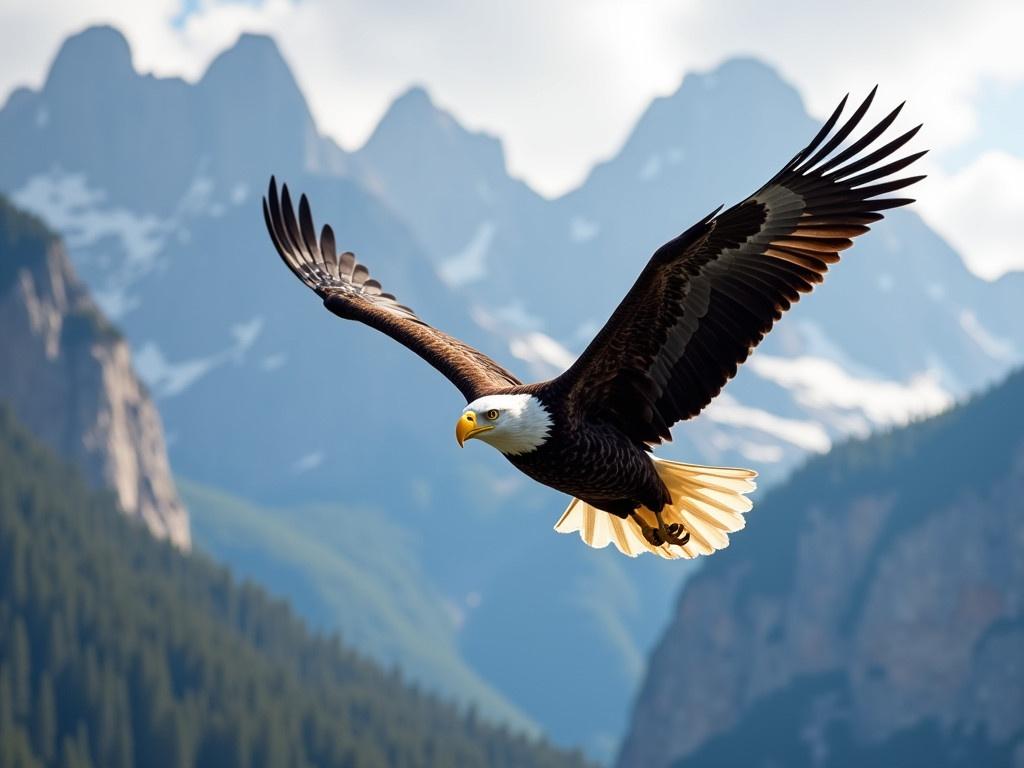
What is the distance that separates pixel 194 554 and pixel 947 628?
8027cm

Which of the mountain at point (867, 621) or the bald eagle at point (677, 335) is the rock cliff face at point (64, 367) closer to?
the mountain at point (867, 621)


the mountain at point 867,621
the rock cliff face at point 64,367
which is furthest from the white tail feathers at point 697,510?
the rock cliff face at point 64,367

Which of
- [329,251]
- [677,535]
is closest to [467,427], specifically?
[677,535]

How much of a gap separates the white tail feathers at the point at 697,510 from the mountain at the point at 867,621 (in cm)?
11141

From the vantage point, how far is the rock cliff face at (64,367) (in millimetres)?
176625

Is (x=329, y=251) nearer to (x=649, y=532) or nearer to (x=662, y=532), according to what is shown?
(x=649, y=532)

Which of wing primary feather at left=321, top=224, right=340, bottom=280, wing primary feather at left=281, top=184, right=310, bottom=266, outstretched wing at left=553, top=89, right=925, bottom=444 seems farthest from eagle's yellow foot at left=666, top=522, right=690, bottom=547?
wing primary feather at left=281, top=184, right=310, bottom=266

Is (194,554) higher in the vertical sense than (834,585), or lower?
lower

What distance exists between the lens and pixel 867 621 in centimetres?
14038

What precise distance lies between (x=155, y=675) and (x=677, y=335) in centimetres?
10816

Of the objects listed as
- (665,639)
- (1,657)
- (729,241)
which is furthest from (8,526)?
(729,241)

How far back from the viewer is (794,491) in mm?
162500

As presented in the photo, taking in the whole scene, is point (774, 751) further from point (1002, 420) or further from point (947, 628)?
point (1002, 420)

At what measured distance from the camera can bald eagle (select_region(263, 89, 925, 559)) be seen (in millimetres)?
12508
